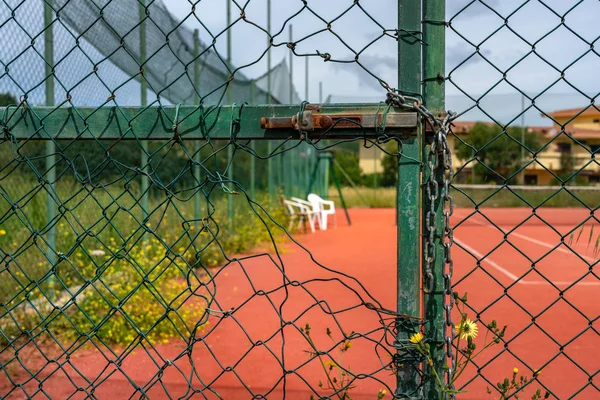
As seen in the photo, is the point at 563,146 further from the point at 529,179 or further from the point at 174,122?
the point at 174,122

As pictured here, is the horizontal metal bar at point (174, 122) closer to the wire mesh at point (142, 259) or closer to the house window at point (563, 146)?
the wire mesh at point (142, 259)

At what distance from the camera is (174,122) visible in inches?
61.2

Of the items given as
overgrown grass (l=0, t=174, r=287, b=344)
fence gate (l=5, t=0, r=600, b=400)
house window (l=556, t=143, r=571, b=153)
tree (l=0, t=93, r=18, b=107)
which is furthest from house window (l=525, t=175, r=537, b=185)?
tree (l=0, t=93, r=18, b=107)

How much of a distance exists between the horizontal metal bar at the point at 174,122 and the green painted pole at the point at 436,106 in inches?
3.2

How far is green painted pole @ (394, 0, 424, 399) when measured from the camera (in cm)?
139

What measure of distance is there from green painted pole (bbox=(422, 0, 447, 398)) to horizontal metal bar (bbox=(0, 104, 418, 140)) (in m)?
0.08

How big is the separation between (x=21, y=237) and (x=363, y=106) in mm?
4971

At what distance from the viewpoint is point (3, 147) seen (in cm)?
557

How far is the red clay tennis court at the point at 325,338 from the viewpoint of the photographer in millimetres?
1965

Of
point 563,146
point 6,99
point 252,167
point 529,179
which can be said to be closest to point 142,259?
point 6,99

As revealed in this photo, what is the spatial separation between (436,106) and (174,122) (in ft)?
2.10

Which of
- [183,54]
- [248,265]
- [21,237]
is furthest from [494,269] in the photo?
[21,237]

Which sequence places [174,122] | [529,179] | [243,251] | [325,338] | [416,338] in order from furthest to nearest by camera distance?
[529,179], [243,251], [325,338], [174,122], [416,338]

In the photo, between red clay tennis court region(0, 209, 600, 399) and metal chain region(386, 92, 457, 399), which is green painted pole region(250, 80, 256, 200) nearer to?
red clay tennis court region(0, 209, 600, 399)
